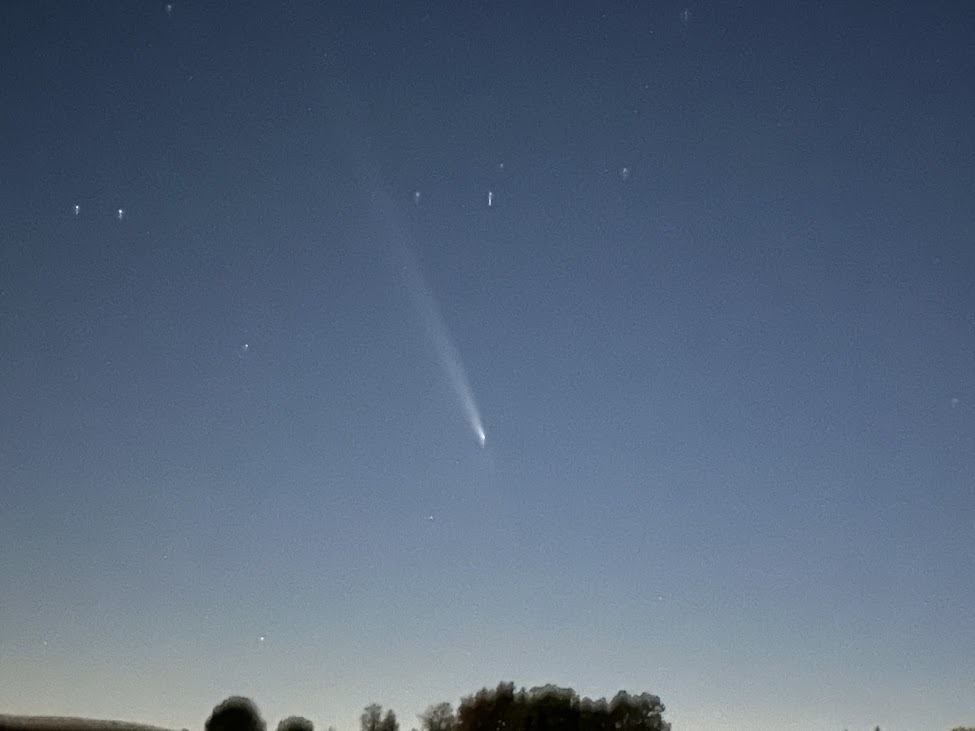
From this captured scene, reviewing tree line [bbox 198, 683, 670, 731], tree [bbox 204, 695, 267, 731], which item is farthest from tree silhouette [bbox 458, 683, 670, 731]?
tree [bbox 204, 695, 267, 731]

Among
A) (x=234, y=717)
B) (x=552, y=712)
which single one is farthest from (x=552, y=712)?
(x=234, y=717)

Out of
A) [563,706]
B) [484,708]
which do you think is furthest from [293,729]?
[563,706]

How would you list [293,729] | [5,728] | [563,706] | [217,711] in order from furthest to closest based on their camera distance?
[563,706]
[5,728]
[293,729]
[217,711]

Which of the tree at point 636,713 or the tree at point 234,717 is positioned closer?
the tree at point 234,717

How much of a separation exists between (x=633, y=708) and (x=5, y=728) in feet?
248

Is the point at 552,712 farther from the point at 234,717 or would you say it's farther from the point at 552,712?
the point at 234,717

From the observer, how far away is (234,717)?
76.8 m

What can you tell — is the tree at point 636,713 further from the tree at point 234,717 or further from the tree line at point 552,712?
the tree at point 234,717

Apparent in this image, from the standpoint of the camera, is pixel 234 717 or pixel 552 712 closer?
pixel 234 717

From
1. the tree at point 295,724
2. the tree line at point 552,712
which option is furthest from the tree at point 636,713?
the tree at point 295,724

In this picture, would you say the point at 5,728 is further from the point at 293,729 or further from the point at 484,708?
the point at 484,708

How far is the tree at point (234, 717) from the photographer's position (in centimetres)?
7669

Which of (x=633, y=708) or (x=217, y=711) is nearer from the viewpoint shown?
(x=217, y=711)

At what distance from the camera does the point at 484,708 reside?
103500 mm
